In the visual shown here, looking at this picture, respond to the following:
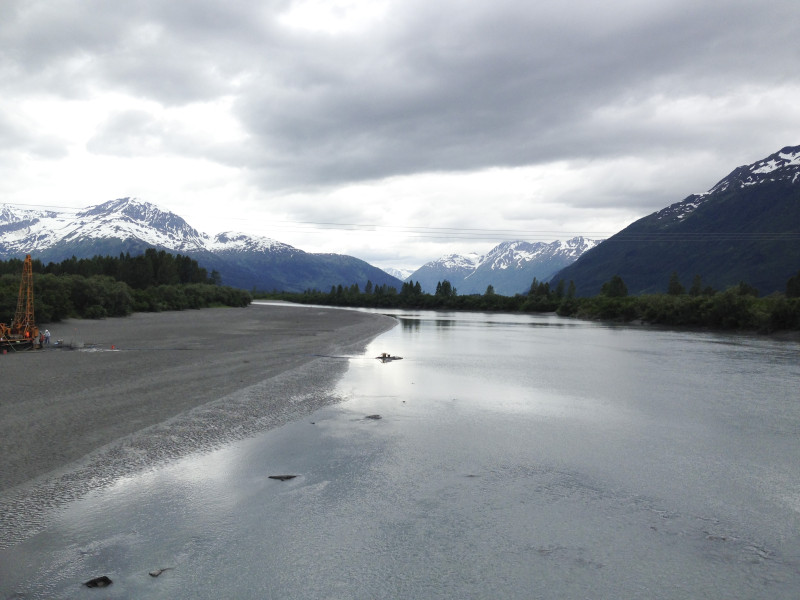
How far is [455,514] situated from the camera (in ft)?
36.9

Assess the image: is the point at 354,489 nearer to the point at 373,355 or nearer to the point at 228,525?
the point at 228,525

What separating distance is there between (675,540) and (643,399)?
634 inches

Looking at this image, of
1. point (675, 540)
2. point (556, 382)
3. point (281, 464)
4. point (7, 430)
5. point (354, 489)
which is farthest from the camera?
point (556, 382)

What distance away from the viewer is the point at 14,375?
79.7 feet

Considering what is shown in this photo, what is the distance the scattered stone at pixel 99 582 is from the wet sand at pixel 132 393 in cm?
454

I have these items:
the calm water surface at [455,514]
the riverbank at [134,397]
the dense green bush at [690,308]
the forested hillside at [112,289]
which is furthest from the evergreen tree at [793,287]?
the forested hillside at [112,289]

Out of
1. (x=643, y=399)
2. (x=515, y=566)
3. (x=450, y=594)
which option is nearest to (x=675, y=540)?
(x=515, y=566)

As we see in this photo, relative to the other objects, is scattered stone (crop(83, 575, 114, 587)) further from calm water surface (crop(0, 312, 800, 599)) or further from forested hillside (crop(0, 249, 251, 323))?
forested hillside (crop(0, 249, 251, 323))

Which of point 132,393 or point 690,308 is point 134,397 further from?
point 690,308

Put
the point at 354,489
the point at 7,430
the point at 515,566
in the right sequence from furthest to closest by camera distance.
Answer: the point at 7,430 < the point at 354,489 < the point at 515,566

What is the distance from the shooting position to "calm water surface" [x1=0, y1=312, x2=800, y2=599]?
8.66 meters

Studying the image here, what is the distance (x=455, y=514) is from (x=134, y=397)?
1466 cm

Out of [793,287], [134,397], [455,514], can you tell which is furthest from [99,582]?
[793,287]

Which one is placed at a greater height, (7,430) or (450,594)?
(7,430)
